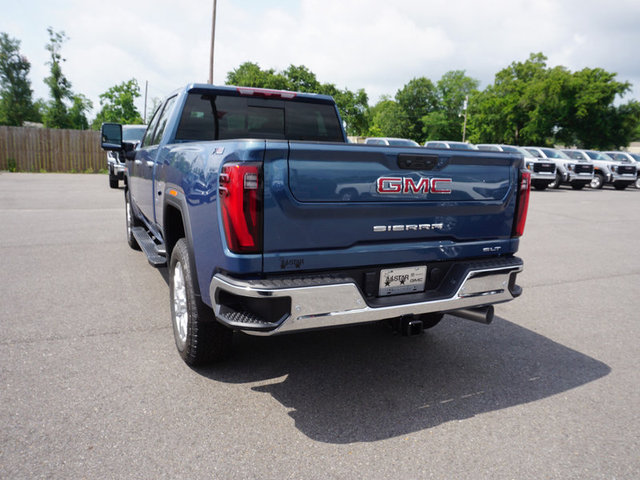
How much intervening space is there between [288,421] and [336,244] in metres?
1.09

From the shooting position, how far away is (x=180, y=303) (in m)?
3.62

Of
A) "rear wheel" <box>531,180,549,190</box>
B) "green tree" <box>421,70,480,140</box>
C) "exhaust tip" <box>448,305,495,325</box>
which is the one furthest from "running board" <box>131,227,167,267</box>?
"green tree" <box>421,70,480,140</box>

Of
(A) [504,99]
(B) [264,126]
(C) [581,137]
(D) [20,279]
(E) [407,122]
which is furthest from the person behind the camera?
(E) [407,122]

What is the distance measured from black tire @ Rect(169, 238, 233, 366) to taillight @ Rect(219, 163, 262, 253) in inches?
28.3

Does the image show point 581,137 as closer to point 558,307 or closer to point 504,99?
point 504,99

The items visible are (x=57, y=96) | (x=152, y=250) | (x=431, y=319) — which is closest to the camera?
(x=431, y=319)

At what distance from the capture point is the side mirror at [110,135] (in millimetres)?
5652

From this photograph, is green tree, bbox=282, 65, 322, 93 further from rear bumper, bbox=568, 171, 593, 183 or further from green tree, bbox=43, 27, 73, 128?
rear bumper, bbox=568, 171, 593, 183

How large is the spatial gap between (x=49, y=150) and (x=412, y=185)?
992 inches

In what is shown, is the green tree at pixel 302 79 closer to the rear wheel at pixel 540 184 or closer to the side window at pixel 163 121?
the rear wheel at pixel 540 184

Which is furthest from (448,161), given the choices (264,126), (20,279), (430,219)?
(20,279)

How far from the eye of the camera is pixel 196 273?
3100 millimetres

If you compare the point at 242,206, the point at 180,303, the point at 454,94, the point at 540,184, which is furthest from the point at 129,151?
the point at 454,94

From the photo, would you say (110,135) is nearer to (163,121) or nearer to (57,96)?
(163,121)
